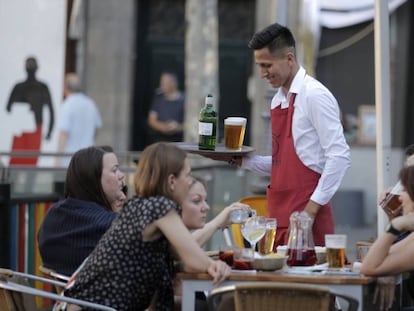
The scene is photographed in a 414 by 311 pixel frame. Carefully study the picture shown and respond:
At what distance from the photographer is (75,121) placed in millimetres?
13906

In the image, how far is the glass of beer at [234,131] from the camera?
636cm

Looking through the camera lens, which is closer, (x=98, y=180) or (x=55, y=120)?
(x=98, y=180)

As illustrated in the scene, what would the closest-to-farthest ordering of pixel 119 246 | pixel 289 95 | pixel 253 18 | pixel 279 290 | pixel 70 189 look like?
pixel 279 290
pixel 119 246
pixel 70 189
pixel 289 95
pixel 253 18

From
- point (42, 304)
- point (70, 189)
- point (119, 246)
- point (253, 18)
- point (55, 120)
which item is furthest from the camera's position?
point (253, 18)

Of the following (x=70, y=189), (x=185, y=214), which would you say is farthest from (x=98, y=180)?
(x=185, y=214)

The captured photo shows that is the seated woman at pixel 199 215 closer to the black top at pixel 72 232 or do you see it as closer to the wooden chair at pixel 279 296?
the black top at pixel 72 232

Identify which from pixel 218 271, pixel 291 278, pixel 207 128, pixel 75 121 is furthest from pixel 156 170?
pixel 75 121

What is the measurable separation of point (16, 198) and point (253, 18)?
911 centimetres

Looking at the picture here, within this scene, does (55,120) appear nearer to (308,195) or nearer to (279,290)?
(308,195)

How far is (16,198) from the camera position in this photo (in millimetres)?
8938

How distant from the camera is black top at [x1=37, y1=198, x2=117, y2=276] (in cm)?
589

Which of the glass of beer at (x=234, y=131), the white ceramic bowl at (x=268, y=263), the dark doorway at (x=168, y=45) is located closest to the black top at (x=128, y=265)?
the white ceramic bowl at (x=268, y=263)

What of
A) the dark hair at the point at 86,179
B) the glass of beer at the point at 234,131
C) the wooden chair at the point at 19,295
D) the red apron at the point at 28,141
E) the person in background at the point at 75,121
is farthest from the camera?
the person in background at the point at 75,121

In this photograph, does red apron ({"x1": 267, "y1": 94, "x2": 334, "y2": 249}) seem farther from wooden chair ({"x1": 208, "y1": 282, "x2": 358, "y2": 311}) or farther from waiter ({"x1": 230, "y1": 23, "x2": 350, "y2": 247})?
wooden chair ({"x1": 208, "y1": 282, "x2": 358, "y2": 311})
